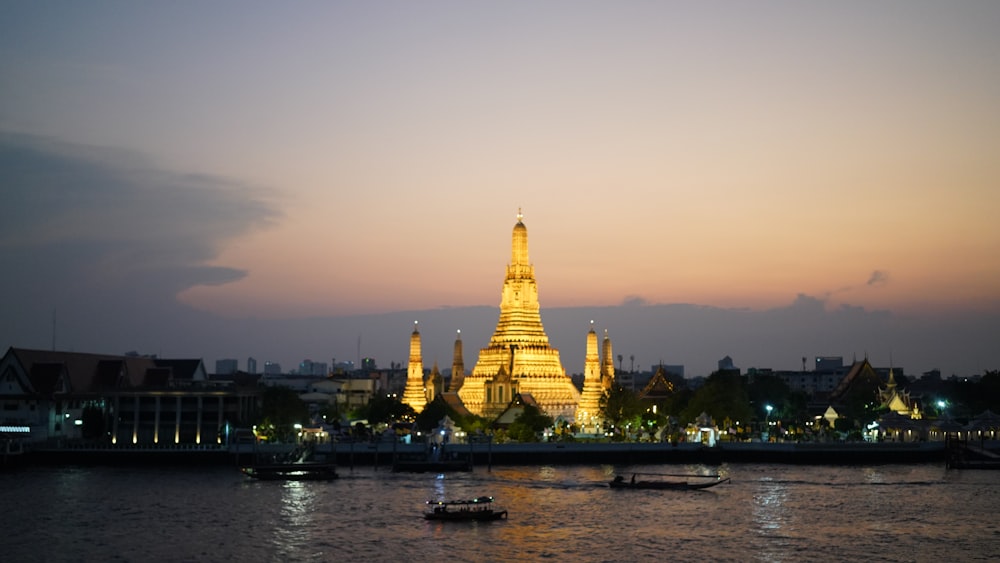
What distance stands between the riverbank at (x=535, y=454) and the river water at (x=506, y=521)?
11.6 m

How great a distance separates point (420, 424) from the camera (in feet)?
358

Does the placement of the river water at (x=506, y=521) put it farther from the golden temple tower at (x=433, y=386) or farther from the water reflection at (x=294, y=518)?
the golden temple tower at (x=433, y=386)

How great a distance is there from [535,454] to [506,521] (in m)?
38.0

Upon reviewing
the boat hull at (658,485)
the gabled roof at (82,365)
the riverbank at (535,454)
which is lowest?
the boat hull at (658,485)

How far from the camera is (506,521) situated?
57594mm

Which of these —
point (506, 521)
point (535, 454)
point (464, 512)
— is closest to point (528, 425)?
point (535, 454)

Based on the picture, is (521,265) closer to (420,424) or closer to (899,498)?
(420,424)

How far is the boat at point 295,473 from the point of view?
79812 millimetres

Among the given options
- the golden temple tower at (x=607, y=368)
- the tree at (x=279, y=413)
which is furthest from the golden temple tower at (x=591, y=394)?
the tree at (x=279, y=413)

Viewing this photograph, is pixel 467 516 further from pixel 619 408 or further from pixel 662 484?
pixel 619 408

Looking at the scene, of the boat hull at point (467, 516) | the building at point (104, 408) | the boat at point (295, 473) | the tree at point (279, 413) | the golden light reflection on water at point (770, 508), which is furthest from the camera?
the tree at point (279, 413)

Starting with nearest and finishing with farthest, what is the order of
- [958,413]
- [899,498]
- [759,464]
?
1. [899,498]
2. [759,464]
3. [958,413]

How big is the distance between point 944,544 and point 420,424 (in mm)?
63363

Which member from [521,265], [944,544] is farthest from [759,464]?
[944,544]
